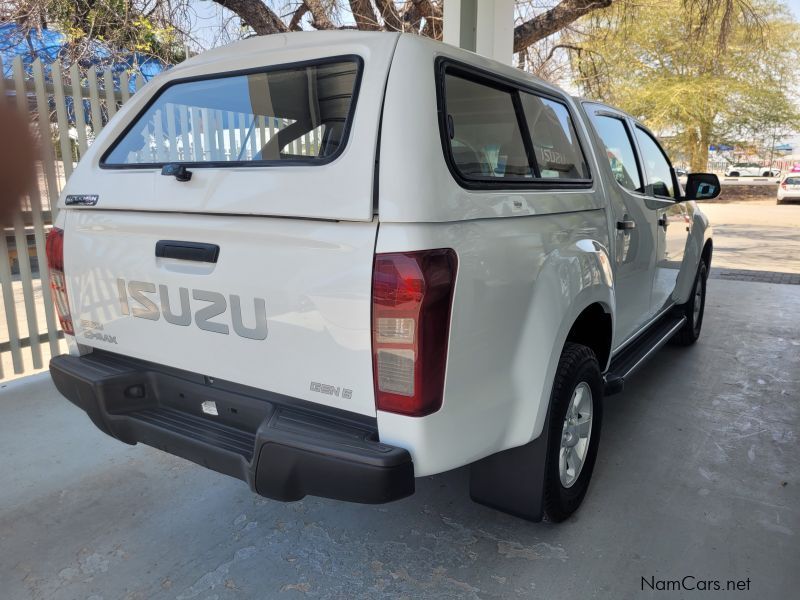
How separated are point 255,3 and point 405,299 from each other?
7586 millimetres

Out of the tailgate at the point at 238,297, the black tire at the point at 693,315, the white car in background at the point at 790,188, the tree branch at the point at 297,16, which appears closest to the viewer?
the tailgate at the point at 238,297

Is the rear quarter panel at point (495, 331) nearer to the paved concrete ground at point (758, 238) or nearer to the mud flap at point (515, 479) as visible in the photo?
the mud flap at point (515, 479)

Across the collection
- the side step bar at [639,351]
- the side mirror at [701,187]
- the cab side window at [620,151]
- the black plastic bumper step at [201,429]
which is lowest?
the side step bar at [639,351]

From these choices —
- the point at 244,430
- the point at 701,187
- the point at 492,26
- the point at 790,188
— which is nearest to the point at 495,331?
the point at 244,430

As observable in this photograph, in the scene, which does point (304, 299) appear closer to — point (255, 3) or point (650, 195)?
point (650, 195)

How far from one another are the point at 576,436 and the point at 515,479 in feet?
1.48

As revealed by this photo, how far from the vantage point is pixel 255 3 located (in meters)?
8.06

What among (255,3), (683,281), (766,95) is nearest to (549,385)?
(683,281)

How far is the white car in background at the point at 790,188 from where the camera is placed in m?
23.8

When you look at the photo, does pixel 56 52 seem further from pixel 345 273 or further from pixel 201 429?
pixel 345 273

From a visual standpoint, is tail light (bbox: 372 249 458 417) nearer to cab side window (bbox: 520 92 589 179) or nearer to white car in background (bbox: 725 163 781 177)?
cab side window (bbox: 520 92 589 179)

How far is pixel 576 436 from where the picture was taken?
277cm

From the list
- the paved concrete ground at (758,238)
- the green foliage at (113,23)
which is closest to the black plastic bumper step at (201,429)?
the green foliage at (113,23)

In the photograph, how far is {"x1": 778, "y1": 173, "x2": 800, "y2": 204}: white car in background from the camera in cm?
2378
